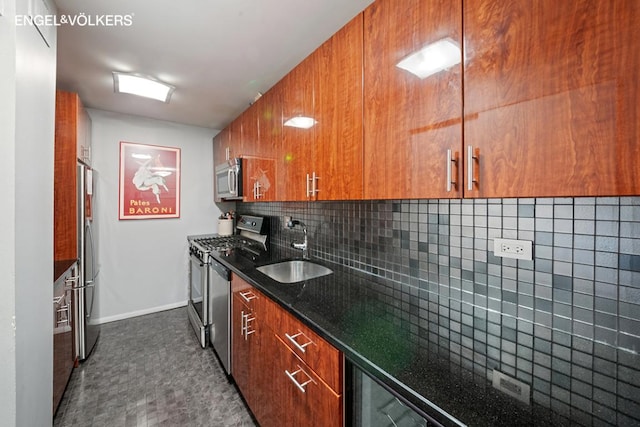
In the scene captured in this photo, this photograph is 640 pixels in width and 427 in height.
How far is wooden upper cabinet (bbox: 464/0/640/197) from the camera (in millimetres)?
555

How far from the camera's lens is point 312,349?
100 centimetres

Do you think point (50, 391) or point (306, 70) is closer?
point (50, 391)

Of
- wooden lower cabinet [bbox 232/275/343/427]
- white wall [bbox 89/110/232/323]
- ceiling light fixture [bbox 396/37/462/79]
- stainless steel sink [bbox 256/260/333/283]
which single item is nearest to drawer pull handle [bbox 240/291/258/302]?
wooden lower cabinet [bbox 232/275/343/427]

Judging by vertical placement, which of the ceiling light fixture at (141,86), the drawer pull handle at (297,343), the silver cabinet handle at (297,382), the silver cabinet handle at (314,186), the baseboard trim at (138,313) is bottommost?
the baseboard trim at (138,313)

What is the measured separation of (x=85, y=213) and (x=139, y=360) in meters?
1.37

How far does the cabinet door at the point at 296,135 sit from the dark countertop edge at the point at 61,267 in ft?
4.88

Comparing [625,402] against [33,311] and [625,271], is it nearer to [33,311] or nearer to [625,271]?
[625,271]

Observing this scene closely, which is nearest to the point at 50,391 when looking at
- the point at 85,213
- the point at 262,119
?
the point at 85,213

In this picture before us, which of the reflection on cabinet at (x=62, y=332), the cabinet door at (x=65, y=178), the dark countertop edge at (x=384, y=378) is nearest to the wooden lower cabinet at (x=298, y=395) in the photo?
the dark countertop edge at (x=384, y=378)

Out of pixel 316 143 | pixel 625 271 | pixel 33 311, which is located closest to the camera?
pixel 625 271

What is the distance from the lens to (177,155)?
10.9 ft

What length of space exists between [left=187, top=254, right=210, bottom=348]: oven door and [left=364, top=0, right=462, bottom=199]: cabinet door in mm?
1921

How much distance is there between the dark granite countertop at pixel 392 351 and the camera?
1.86 feet

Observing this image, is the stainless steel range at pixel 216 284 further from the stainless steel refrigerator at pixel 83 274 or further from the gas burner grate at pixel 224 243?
the stainless steel refrigerator at pixel 83 274
